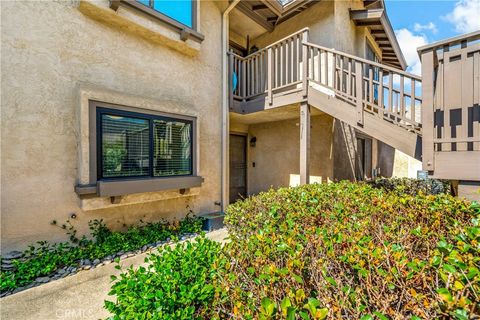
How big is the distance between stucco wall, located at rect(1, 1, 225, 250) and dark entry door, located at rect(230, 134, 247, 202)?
3.41 meters

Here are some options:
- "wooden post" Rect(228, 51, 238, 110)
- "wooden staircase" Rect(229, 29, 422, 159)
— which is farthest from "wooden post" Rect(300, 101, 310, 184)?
"wooden post" Rect(228, 51, 238, 110)

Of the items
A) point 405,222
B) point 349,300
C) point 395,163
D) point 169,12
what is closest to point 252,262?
point 349,300

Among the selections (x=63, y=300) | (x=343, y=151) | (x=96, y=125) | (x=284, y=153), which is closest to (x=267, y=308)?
(x=63, y=300)

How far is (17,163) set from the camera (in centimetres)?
346

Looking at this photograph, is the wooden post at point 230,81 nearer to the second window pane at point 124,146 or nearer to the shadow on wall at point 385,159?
the second window pane at point 124,146

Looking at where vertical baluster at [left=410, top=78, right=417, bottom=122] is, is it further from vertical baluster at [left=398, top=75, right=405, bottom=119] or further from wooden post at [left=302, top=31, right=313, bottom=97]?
wooden post at [left=302, top=31, right=313, bottom=97]

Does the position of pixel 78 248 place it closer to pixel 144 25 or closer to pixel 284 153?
pixel 144 25

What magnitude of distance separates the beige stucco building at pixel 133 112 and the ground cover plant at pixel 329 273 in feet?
8.79

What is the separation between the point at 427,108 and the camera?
3.36 meters

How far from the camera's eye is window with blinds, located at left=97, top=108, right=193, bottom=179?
13.8ft

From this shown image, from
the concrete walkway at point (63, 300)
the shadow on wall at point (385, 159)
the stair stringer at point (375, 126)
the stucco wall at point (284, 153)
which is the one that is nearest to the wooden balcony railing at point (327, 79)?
the stair stringer at point (375, 126)

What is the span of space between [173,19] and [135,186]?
3.86 meters

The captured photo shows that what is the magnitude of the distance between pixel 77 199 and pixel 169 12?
4.47m

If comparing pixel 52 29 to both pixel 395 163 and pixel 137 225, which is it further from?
pixel 395 163
